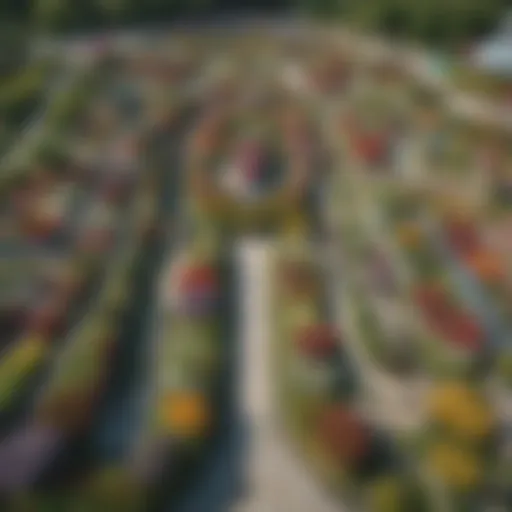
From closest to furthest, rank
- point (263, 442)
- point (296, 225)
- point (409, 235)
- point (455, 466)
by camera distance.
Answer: point (455, 466), point (263, 442), point (409, 235), point (296, 225)

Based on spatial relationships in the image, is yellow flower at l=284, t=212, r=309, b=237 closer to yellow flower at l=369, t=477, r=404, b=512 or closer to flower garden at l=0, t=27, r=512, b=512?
flower garden at l=0, t=27, r=512, b=512

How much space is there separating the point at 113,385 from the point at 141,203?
7780mm

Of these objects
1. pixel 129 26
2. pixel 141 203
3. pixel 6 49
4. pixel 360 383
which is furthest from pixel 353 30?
pixel 360 383

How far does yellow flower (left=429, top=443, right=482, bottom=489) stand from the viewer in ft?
45.6

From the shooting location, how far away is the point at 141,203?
22.9 m

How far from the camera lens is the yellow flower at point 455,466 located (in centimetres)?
1391

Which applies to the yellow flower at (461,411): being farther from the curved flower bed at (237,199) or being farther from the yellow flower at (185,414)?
the curved flower bed at (237,199)

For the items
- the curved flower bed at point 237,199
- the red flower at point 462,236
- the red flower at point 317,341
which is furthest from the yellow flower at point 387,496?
the curved flower bed at point 237,199

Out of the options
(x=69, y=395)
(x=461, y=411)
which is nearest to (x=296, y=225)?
(x=461, y=411)

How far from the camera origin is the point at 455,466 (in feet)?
46.5

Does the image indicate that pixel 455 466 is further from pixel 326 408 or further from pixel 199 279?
pixel 199 279

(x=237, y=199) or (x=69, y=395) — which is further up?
(x=237, y=199)

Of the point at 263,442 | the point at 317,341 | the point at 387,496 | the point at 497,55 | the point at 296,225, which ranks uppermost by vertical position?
the point at 497,55

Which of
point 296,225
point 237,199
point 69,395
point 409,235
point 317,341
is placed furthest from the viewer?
point 237,199
